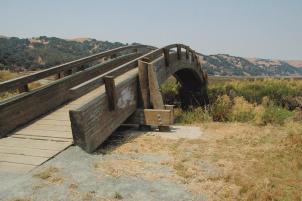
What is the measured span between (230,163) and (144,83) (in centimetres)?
417

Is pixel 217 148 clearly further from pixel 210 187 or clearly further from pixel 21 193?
pixel 21 193

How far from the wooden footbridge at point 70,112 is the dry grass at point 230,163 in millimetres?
771

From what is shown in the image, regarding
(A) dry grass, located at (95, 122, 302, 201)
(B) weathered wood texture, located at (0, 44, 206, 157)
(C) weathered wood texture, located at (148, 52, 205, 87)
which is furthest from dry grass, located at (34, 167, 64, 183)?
(C) weathered wood texture, located at (148, 52, 205, 87)

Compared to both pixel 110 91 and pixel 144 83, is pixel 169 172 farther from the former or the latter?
pixel 144 83

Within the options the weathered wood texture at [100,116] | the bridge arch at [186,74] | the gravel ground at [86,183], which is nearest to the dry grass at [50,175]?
the gravel ground at [86,183]

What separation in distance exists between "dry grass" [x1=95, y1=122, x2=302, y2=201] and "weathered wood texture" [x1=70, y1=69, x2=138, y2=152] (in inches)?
17.5

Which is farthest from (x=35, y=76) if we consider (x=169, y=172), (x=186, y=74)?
(x=186, y=74)

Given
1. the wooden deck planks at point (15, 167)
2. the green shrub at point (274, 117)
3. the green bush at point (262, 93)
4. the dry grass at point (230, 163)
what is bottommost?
the green bush at point (262, 93)

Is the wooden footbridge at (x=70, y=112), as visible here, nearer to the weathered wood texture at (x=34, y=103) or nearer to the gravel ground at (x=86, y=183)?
the weathered wood texture at (x=34, y=103)

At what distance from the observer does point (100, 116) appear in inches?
291

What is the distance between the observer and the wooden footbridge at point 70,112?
21.5 feet

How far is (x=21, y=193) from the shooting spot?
16.2 ft

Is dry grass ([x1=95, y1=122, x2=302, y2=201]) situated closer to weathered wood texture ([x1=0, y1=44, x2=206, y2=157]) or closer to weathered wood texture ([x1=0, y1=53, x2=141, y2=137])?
weathered wood texture ([x1=0, y1=44, x2=206, y2=157])

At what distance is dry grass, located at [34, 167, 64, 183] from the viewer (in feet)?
17.5
